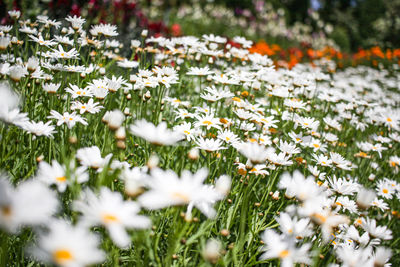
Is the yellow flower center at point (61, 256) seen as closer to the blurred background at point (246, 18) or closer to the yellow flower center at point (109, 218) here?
the yellow flower center at point (109, 218)

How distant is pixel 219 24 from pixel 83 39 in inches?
325

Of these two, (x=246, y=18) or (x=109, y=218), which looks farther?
(x=246, y=18)

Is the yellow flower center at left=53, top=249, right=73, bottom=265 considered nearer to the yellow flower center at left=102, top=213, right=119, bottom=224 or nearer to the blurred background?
the yellow flower center at left=102, top=213, right=119, bottom=224

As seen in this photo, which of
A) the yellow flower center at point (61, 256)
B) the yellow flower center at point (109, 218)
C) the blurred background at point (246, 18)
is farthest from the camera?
the blurred background at point (246, 18)

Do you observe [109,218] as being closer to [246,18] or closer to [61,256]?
[61,256]

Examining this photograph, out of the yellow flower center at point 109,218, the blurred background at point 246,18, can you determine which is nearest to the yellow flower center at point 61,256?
the yellow flower center at point 109,218

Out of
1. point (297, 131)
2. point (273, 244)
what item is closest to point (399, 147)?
point (297, 131)

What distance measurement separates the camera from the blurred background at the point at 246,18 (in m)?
4.35

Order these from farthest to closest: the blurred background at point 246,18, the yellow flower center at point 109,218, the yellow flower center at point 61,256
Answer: the blurred background at point 246,18, the yellow flower center at point 109,218, the yellow flower center at point 61,256

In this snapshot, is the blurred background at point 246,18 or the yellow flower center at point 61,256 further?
the blurred background at point 246,18

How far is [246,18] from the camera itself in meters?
11.9

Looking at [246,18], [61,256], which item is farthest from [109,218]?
[246,18]

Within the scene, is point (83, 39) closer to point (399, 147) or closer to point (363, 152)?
point (363, 152)

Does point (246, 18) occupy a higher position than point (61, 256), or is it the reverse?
point (61, 256)
